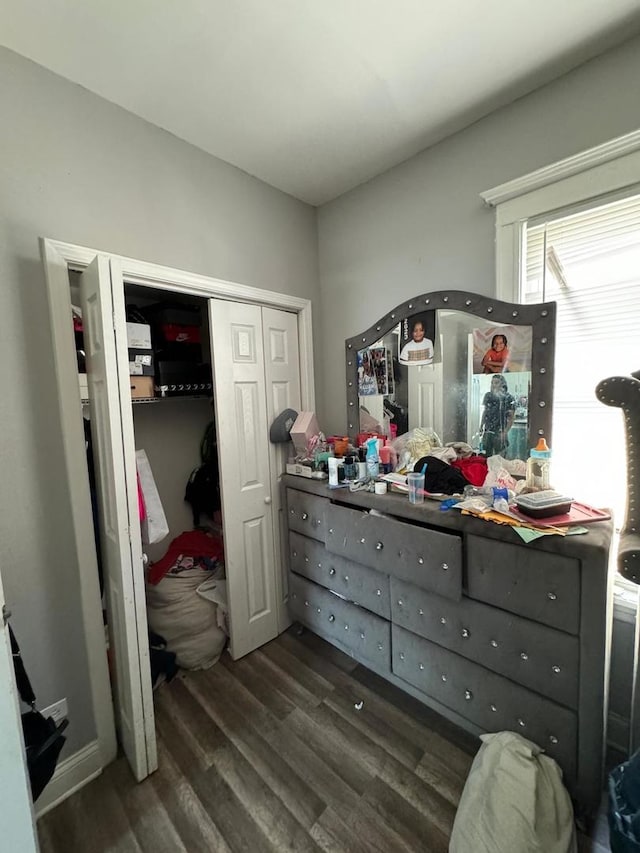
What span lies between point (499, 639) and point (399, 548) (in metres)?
0.43

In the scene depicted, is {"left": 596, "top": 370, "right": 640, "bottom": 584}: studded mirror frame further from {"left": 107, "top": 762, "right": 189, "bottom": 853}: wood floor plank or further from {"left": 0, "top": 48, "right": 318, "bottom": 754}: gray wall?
{"left": 0, "top": 48, "right": 318, "bottom": 754}: gray wall

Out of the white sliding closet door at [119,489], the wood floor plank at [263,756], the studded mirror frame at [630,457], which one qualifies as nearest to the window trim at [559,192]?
the studded mirror frame at [630,457]

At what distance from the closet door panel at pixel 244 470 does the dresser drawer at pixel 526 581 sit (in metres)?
1.16

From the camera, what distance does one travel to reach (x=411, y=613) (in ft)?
4.60

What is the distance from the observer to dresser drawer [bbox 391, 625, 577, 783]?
1.07m

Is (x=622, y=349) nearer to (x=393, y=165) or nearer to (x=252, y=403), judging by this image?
(x=393, y=165)

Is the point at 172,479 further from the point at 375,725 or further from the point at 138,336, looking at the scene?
the point at 375,725

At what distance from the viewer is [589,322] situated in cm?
137

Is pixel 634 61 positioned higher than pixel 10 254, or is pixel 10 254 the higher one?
pixel 634 61

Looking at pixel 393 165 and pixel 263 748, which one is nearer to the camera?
pixel 263 748

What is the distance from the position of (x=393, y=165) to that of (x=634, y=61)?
961 millimetres

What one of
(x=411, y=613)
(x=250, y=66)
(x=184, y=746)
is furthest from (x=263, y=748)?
(x=250, y=66)

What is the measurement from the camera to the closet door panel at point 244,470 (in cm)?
178

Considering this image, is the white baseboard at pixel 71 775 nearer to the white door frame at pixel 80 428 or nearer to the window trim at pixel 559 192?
the white door frame at pixel 80 428
